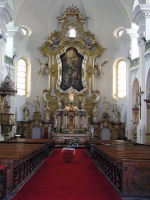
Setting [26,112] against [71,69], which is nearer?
[26,112]

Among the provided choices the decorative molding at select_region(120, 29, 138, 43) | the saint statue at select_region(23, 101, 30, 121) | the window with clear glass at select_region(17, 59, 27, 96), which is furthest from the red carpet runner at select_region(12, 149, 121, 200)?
the window with clear glass at select_region(17, 59, 27, 96)

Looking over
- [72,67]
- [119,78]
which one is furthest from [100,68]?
[72,67]

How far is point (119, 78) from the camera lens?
1057 inches

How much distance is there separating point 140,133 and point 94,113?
7.18m

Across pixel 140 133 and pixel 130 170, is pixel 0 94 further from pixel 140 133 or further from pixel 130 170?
pixel 130 170

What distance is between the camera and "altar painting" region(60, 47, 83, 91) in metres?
26.1

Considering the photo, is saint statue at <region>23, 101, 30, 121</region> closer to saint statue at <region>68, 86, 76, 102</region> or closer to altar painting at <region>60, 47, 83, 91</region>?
altar painting at <region>60, 47, 83, 91</region>

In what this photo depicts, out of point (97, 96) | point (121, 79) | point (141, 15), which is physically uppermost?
point (141, 15)

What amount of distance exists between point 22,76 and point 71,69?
14.0 ft

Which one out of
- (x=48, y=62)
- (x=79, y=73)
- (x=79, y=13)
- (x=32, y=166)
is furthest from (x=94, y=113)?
(x=32, y=166)

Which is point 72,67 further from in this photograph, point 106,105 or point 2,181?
point 2,181

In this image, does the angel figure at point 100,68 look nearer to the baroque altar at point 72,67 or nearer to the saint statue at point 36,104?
the baroque altar at point 72,67

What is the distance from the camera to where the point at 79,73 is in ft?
86.4

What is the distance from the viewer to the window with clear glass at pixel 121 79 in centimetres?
2648
